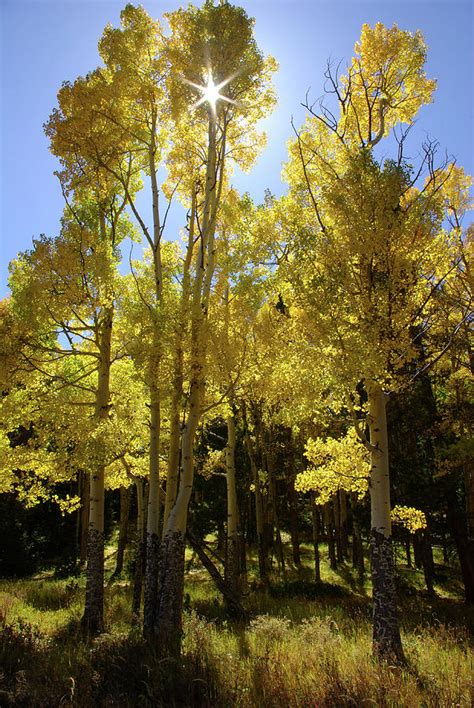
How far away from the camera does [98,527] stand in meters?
9.27

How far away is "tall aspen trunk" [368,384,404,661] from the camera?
5.80 m

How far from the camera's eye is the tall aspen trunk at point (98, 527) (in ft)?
28.4

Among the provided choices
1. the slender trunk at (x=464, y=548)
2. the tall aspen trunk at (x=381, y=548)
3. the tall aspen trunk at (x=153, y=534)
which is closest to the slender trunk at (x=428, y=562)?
the slender trunk at (x=464, y=548)

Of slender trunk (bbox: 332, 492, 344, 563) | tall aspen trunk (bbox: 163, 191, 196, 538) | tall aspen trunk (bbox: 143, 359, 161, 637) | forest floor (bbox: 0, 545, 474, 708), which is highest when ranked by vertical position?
tall aspen trunk (bbox: 163, 191, 196, 538)

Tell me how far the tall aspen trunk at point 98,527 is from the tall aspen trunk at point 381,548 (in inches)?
190

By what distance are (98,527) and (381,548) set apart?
5.81 m

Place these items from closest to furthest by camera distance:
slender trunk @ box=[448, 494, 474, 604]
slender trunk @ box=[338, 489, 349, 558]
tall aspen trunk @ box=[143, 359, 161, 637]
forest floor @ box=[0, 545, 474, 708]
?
forest floor @ box=[0, 545, 474, 708] → tall aspen trunk @ box=[143, 359, 161, 637] → slender trunk @ box=[448, 494, 474, 604] → slender trunk @ box=[338, 489, 349, 558]

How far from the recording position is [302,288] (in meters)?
6.09

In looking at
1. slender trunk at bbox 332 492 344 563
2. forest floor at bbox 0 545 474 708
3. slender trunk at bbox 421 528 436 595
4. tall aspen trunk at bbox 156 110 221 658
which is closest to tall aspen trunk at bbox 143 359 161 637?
tall aspen trunk at bbox 156 110 221 658

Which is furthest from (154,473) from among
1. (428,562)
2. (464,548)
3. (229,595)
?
(428,562)

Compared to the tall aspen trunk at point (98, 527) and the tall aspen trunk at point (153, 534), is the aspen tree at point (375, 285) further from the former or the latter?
the tall aspen trunk at point (98, 527)

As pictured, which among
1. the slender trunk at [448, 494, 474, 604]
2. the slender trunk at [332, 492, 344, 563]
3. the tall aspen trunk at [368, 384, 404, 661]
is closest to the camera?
the tall aspen trunk at [368, 384, 404, 661]

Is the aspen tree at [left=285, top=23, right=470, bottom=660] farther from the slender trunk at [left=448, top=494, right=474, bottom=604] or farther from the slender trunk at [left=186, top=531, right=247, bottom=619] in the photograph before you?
the slender trunk at [left=448, top=494, right=474, bottom=604]

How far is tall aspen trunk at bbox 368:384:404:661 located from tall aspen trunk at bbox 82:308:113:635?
4819 mm
